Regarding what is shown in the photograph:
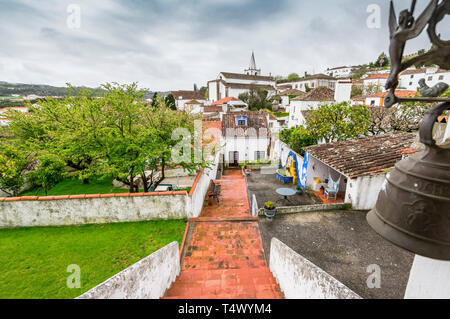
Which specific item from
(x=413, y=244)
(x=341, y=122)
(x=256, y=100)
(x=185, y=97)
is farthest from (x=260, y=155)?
(x=185, y=97)

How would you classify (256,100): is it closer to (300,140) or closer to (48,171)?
(300,140)

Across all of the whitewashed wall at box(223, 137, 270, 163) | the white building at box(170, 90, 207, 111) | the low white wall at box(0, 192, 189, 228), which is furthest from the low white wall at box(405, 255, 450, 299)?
the white building at box(170, 90, 207, 111)

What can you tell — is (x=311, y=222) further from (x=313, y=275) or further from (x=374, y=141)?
(x=374, y=141)

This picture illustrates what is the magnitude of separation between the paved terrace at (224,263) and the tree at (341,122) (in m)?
9.41

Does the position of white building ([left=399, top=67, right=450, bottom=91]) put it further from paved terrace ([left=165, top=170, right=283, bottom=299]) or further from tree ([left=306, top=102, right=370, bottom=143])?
paved terrace ([left=165, top=170, right=283, bottom=299])

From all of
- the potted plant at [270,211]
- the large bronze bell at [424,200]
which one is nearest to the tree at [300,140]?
the potted plant at [270,211]

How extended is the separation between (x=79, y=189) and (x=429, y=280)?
15.8 m

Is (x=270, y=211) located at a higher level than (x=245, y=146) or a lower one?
lower

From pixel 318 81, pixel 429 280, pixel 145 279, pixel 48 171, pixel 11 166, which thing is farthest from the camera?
pixel 318 81

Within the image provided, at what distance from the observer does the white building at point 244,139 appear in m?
23.3

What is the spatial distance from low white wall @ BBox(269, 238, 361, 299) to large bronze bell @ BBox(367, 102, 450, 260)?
6.37 feet

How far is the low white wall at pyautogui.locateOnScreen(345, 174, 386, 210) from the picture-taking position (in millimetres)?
8914

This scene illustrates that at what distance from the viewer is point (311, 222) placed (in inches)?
325

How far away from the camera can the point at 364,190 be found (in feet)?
29.5
